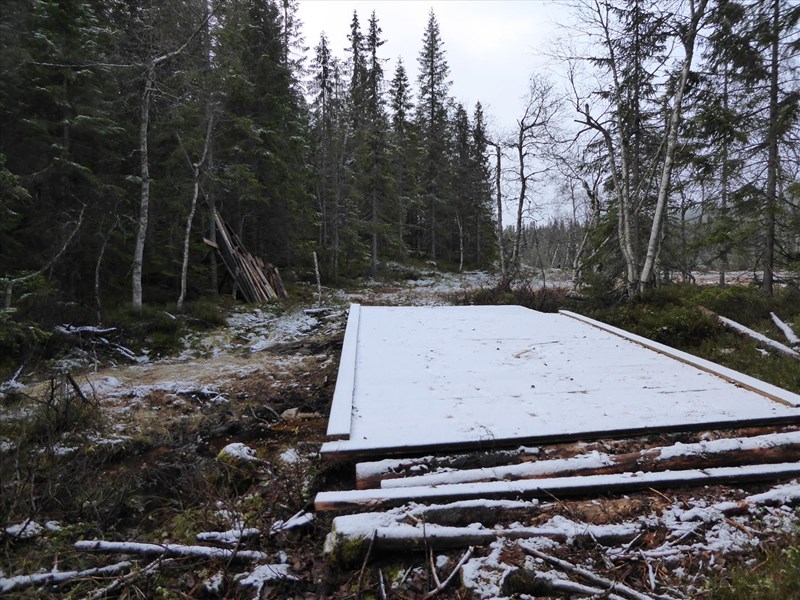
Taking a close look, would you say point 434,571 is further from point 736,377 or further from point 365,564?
point 736,377

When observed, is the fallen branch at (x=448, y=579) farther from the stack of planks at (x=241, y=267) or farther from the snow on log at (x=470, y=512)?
the stack of planks at (x=241, y=267)

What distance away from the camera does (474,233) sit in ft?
109

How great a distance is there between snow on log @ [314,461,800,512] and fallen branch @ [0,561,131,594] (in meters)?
1.08

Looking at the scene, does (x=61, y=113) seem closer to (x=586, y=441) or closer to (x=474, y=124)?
(x=586, y=441)

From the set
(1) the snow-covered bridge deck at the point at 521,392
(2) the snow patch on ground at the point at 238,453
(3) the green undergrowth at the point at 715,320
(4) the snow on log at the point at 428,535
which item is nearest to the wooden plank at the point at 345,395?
(1) the snow-covered bridge deck at the point at 521,392

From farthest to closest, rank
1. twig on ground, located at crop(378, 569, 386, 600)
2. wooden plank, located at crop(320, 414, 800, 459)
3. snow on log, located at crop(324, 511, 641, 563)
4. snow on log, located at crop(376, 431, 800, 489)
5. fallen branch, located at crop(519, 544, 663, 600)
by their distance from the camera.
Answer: wooden plank, located at crop(320, 414, 800, 459), snow on log, located at crop(376, 431, 800, 489), snow on log, located at crop(324, 511, 641, 563), twig on ground, located at crop(378, 569, 386, 600), fallen branch, located at crop(519, 544, 663, 600)

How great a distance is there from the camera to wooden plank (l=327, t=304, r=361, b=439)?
299 centimetres

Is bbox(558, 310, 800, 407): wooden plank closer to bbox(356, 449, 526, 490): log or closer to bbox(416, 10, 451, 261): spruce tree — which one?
bbox(356, 449, 526, 490): log

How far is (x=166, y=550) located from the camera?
228 cm

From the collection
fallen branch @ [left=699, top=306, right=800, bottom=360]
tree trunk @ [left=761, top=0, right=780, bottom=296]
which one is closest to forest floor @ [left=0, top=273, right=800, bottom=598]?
fallen branch @ [left=699, top=306, right=800, bottom=360]

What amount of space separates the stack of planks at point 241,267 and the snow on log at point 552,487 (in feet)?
40.2

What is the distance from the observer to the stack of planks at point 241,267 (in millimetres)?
14031

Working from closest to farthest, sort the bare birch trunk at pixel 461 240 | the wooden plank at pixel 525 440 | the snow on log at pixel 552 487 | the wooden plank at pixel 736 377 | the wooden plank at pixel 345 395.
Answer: the snow on log at pixel 552 487 < the wooden plank at pixel 525 440 < the wooden plank at pixel 345 395 < the wooden plank at pixel 736 377 < the bare birch trunk at pixel 461 240

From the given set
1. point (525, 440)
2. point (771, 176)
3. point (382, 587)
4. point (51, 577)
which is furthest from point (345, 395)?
point (771, 176)
